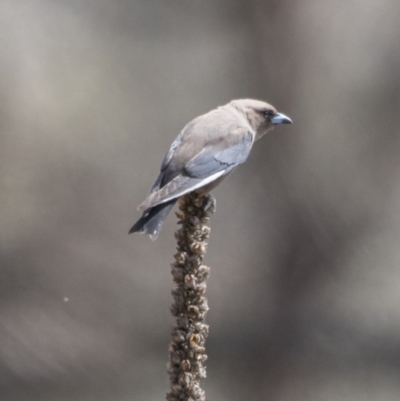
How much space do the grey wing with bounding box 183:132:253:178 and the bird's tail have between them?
0.44 ft

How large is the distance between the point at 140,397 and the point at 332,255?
3.53ft

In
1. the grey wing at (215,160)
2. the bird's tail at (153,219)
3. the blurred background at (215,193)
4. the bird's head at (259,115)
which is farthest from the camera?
the blurred background at (215,193)

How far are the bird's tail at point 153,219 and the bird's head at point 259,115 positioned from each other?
0.67 metres

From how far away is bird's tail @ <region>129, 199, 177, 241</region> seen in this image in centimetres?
173

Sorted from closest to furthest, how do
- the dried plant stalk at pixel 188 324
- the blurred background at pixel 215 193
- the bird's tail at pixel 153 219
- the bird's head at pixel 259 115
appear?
the dried plant stalk at pixel 188 324
the bird's tail at pixel 153 219
the bird's head at pixel 259 115
the blurred background at pixel 215 193

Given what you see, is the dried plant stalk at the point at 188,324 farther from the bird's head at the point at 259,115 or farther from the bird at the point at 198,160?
the bird's head at the point at 259,115

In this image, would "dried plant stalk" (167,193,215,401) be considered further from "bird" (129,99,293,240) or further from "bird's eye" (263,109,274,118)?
"bird's eye" (263,109,274,118)

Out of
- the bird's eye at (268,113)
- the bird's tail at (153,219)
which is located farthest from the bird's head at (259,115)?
the bird's tail at (153,219)

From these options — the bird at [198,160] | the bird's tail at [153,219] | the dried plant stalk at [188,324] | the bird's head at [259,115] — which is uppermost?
the bird's head at [259,115]

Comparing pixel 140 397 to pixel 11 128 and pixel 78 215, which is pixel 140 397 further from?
pixel 11 128

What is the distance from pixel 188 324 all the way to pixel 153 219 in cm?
47

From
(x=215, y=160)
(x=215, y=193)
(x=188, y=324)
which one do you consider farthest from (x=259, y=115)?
(x=188, y=324)

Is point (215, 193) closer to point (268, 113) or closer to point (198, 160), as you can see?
point (268, 113)

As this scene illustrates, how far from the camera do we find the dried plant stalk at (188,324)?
4.30 feet
